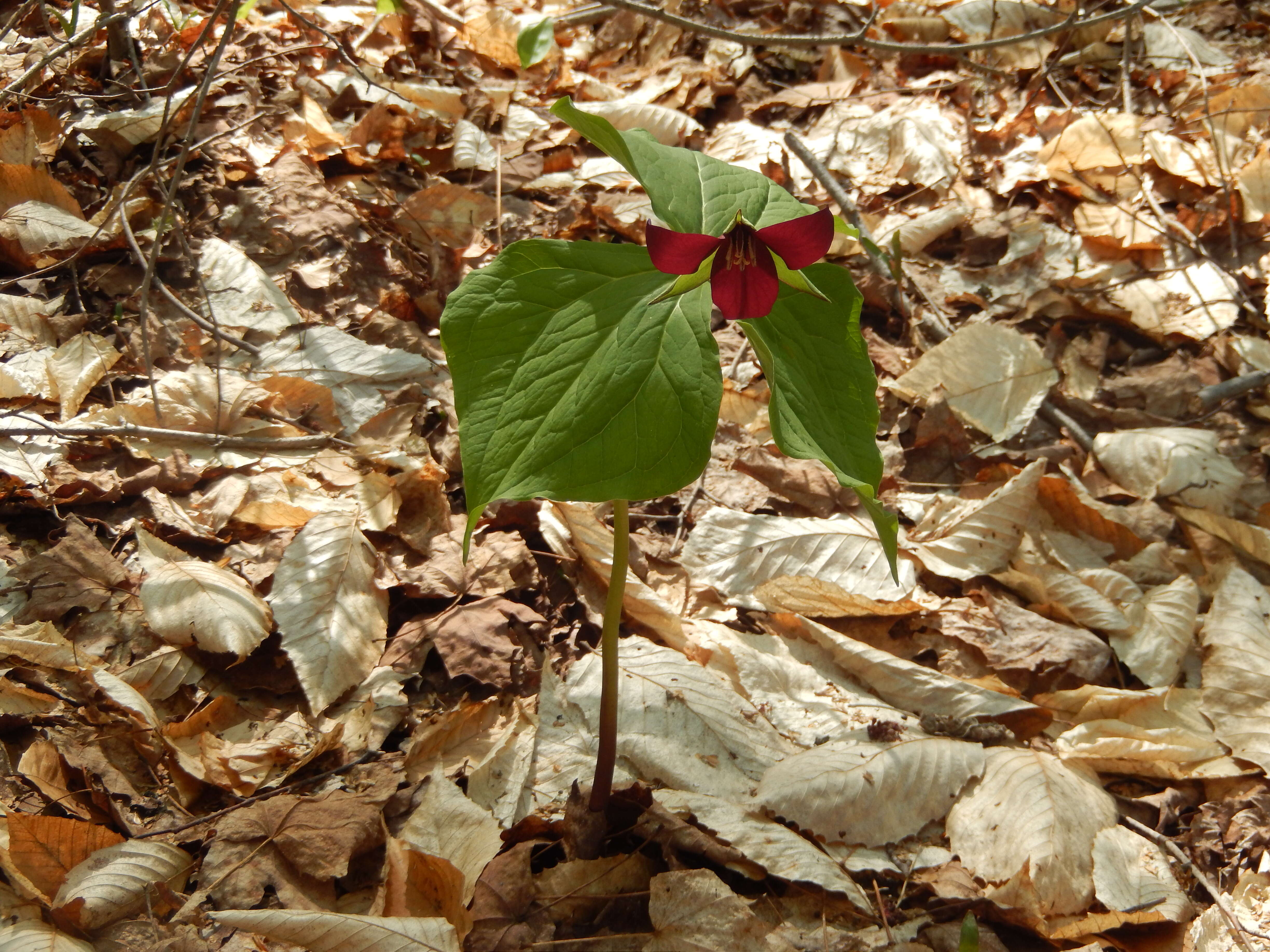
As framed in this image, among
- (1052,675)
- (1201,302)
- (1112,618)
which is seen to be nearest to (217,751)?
(1052,675)

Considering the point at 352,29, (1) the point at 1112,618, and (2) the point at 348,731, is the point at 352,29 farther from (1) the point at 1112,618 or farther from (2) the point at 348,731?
(1) the point at 1112,618

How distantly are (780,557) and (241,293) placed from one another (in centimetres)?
165

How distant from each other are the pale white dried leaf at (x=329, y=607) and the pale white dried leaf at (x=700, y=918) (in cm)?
73

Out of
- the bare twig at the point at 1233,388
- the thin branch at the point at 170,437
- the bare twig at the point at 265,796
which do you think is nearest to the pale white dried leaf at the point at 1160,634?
the bare twig at the point at 1233,388

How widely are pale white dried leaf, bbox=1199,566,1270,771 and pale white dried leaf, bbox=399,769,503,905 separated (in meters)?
1.48

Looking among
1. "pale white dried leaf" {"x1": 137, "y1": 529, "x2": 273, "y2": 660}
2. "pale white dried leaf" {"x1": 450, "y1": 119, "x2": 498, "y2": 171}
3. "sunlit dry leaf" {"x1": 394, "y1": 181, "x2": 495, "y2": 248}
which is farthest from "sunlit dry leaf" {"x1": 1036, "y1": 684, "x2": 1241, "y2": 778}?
"pale white dried leaf" {"x1": 450, "y1": 119, "x2": 498, "y2": 171}

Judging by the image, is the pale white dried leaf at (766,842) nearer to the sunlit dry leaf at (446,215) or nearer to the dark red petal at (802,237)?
the dark red petal at (802,237)

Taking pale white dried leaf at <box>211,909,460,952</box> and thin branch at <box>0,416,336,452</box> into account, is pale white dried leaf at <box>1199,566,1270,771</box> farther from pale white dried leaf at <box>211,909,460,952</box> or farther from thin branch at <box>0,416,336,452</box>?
thin branch at <box>0,416,336,452</box>

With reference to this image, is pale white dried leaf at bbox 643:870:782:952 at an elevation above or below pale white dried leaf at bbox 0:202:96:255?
below

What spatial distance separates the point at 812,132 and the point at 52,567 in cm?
287

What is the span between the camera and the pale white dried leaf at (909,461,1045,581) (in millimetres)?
2098

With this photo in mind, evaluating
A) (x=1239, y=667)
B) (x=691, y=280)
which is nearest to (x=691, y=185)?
(x=691, y=280)

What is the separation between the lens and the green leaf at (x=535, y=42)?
249 centimetres

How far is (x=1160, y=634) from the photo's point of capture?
1.95m
